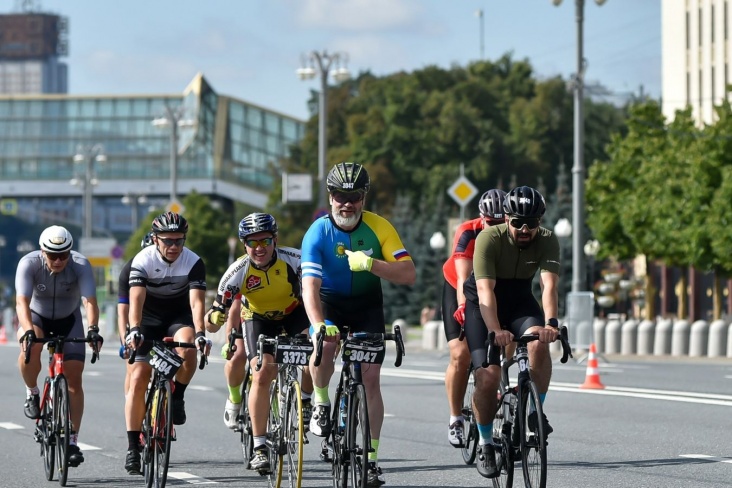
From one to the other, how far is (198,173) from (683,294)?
53938mm

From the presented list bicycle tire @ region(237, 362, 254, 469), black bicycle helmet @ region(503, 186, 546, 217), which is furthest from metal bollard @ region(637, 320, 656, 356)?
black bicycle helmet @ region(503, 186, 546, 217)

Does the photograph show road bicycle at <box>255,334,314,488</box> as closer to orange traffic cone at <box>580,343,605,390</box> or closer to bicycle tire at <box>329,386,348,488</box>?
bicycle tire at <box>329,386,348,488</box>

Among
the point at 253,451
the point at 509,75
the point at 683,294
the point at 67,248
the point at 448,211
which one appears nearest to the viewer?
the point at 253,451

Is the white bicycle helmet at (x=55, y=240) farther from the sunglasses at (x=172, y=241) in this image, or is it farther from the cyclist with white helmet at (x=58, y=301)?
the sunglasses at (x=172, y=241)

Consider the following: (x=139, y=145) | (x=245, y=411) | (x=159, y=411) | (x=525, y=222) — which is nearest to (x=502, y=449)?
(x=525, y=222)

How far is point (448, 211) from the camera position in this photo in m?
70.2

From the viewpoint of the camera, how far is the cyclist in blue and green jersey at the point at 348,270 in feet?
30.0

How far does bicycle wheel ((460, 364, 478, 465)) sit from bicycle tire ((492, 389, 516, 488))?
842mm

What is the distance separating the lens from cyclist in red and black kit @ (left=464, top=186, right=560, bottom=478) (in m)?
9.15

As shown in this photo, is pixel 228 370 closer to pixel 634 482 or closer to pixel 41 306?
pixel 41 306

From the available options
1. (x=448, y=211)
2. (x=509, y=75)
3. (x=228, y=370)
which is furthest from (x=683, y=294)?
(x=228, y=370)

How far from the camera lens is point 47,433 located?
11477 millimetres

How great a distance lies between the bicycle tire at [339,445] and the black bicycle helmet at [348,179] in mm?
1125

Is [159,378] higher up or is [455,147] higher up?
[455,147]
